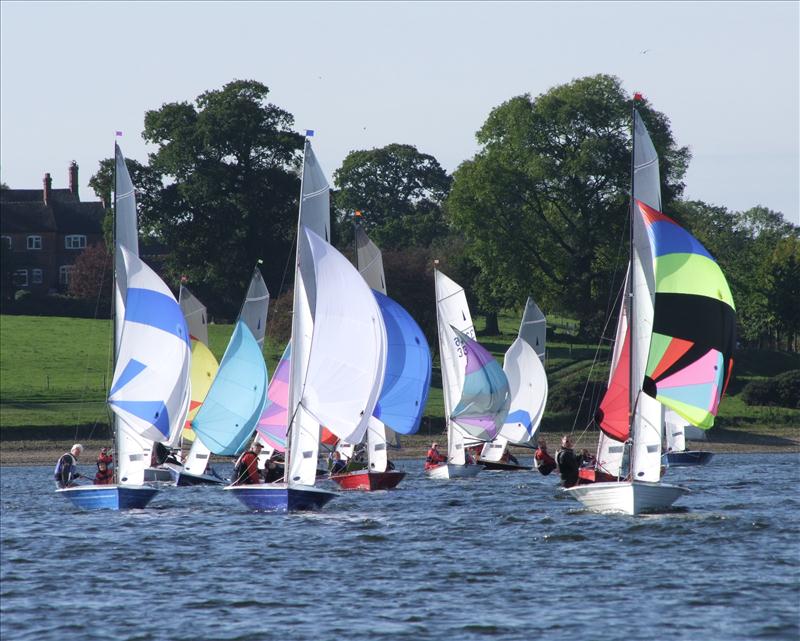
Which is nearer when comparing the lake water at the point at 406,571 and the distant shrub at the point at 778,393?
the lake water at the point at 406,571

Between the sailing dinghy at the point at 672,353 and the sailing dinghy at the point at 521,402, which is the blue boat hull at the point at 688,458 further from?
the sailing dinghy at the point at 672,353

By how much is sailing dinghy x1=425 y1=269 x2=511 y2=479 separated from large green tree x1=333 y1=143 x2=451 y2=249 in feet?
275

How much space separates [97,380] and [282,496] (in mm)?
46056

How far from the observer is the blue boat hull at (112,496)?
3875 centimetres

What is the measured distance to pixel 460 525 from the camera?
1478 inches

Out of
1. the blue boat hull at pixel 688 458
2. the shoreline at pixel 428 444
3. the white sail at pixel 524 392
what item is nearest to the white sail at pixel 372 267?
the white sail at pixel 524 392

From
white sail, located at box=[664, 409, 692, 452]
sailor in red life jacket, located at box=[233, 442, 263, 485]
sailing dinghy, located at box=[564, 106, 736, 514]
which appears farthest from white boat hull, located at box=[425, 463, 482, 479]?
sailing dinghy, located at box=[564, 106, 736, 514]

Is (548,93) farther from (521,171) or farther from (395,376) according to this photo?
(395,376)

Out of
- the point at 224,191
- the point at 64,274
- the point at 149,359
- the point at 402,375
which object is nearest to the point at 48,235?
the point at 64,274

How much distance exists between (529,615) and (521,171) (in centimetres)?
7097

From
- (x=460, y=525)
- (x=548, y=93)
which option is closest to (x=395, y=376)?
(x=460, y=525)

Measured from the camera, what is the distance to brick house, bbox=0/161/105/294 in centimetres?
12725

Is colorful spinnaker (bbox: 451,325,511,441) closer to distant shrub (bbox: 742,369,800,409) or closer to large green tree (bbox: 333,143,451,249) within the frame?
distant shrub (bbox: 742,369,800,409)

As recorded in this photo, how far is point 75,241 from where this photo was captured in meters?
129
